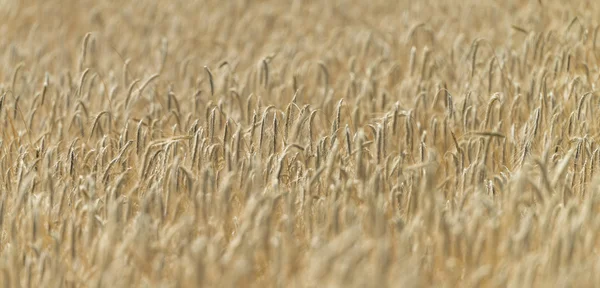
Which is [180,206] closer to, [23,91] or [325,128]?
[325,128]

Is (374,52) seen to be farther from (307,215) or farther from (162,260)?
(162,260)

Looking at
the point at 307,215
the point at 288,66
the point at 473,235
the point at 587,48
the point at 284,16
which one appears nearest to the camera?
the point at 473,235

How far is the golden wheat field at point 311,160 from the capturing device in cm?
224

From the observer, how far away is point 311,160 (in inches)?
126

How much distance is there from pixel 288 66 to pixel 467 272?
8.30ft

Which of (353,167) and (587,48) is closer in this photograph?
(353,167)

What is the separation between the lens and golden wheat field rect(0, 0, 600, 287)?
7.35ft

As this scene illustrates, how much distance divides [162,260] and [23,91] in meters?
2.21

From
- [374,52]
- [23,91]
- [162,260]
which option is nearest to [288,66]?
[374,52]

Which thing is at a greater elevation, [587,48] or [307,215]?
[587,48]

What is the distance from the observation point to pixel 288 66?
15.5 feet

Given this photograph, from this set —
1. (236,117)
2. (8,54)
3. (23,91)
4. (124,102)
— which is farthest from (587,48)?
(8,54)

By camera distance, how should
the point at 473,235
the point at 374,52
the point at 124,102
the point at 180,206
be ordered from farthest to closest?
the point at 374,52
the point at 124,102
the point at 180,206
the point at 473,235

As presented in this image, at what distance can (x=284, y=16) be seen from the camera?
588cm
